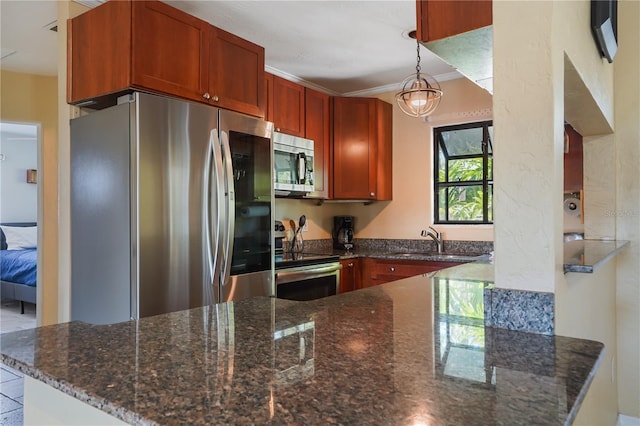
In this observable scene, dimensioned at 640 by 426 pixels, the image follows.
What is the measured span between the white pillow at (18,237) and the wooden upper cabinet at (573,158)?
681 centimetres

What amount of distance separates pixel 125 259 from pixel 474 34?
5.96 ft

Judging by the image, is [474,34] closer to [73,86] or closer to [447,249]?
[73,86]

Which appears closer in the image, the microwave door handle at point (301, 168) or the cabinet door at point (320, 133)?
the microwave door handle at point (301, 168)

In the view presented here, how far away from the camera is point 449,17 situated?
1.34 meters

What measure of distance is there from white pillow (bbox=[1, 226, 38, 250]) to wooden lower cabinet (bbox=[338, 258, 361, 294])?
16.7 ft

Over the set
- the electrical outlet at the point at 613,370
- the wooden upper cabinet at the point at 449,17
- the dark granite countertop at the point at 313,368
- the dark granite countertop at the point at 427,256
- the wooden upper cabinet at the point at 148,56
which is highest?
the wooden upper cabinet at the point at 148,56

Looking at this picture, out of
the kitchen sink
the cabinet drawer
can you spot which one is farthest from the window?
the cabinet drawer

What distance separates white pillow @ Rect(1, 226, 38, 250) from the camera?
246 inches

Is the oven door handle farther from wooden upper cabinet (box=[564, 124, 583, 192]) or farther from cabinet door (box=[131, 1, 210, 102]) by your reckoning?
wooden upper cabinet (box=[564, 124, 583, 192])

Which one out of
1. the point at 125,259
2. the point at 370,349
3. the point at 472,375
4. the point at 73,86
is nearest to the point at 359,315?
the point at 370,349

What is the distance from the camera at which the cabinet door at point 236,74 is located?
8.60 feet

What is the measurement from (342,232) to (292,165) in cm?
124

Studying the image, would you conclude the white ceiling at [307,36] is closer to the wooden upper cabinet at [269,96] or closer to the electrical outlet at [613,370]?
the wooden upper cabinet at [269,96]

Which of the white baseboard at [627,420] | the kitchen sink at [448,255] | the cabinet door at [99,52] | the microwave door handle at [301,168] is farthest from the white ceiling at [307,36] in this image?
the white baseboard at [627,420]
